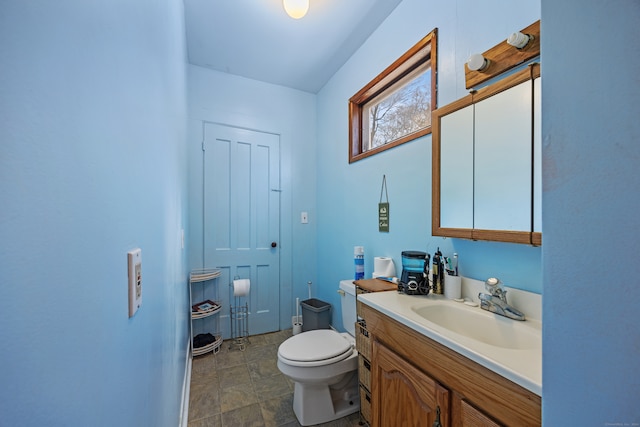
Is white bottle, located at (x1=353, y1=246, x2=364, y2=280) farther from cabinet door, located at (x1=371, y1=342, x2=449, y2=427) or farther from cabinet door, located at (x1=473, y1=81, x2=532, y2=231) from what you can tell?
cabinet door, located at (x1=473, y1=81, x2=532, y2=231)

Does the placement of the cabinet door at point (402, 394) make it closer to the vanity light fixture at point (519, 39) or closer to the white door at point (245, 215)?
the vanity light fixture at point (519, 39)

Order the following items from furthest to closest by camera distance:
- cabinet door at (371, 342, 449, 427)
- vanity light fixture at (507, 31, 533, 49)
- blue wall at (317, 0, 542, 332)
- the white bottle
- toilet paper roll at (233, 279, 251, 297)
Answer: toilet paper roll at (233, 279, 251, 297), the white bottle, blue wall at (317, 0, 542, 332), vanity light fixture at (507, 31, 533, 49), cabinet door at (371, 342, 449, 427)

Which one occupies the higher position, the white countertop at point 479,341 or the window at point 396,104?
the window at point 396,104

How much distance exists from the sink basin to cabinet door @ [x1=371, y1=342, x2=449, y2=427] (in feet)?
0.79

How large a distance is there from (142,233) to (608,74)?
2.87 feet

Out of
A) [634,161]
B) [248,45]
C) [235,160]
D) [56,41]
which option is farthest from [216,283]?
[634,161]

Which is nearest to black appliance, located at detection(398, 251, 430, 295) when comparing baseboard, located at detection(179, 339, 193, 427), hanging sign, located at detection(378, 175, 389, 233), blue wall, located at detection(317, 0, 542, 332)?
blue wall, located at detection(317, 0, 542, 332)

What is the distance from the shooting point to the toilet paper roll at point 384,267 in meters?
1.73

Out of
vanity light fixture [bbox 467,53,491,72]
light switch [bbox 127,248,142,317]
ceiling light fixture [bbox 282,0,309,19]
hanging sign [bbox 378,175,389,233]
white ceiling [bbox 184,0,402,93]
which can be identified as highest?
white ceiling [bbox 184,0,402,93]

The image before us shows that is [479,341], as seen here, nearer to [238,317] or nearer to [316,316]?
[316,316]

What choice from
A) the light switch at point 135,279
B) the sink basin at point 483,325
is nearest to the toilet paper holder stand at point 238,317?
the sink basin at point 483,325

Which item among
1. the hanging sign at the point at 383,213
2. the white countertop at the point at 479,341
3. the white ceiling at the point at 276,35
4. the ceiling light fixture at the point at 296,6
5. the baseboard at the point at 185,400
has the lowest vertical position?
the baseboard at the point at 185,400

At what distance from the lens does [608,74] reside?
15.5 inches

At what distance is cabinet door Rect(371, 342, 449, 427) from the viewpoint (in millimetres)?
887
